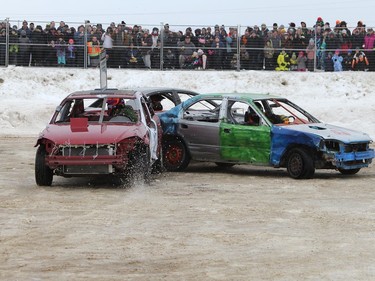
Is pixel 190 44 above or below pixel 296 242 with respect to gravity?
above

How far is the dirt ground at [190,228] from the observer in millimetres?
9102

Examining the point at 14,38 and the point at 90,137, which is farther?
the point at 14,38

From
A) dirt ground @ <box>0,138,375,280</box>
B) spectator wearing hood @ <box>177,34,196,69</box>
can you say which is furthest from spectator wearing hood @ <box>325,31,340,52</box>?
dirt ground @ <box>0,138,375,280</box>

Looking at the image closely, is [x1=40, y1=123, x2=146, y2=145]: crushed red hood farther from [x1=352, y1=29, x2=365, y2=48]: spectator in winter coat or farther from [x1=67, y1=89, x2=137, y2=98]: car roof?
[x1=352, y1=29, x2=365, y2=48]: spectator in winter coat

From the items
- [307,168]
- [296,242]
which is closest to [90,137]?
[307,168]

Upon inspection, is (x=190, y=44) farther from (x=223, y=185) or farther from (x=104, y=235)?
(x=104, y=235)

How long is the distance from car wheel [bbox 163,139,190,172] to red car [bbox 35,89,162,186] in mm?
1272

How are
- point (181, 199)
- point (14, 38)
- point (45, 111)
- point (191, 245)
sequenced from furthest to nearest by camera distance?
point (14, 38), point (45, 111), point (181, 199), point (191, 245)

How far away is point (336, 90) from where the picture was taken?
1209 inches

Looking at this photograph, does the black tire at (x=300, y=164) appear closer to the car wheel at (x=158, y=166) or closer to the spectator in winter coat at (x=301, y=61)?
the car wheel at (x=158, y=166)

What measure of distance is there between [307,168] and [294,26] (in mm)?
15477

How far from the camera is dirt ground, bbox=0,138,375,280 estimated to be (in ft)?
29.9

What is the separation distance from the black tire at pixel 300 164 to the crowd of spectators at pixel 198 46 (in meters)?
14.5

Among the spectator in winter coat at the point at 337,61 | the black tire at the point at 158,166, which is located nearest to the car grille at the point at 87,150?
the black tire at the point at 158,166
